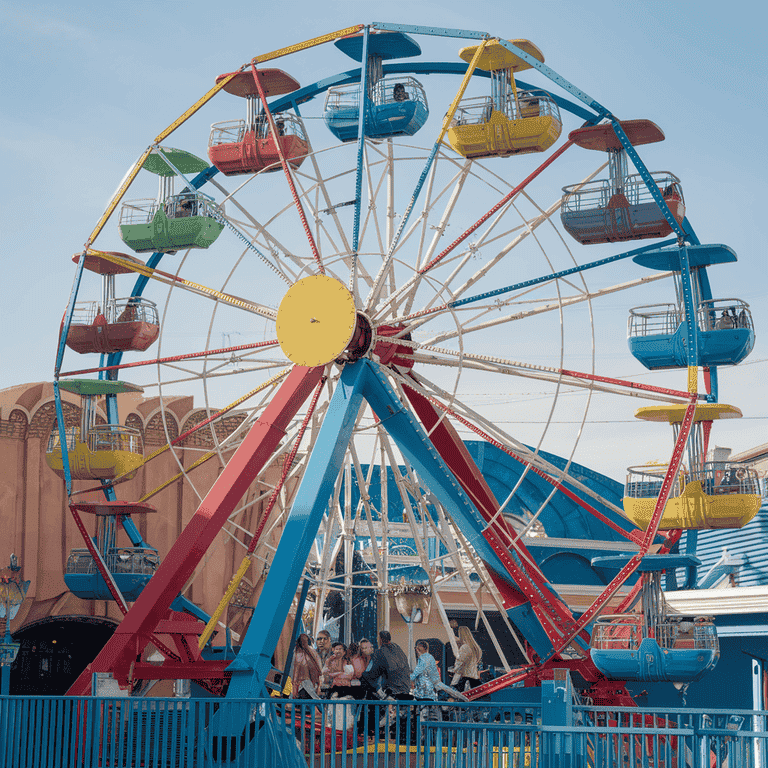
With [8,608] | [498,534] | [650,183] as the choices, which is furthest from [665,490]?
[8,608]

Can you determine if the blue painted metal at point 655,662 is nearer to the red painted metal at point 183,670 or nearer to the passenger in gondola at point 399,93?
the red painted metal at point 183,670

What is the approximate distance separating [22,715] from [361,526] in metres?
15.4

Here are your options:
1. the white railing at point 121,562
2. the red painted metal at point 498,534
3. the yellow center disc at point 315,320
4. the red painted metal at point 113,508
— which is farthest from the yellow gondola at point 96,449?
the red painted metal at point 498,534

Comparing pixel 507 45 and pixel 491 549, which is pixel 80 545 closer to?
pixel 491 549

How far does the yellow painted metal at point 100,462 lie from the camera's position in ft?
62.2

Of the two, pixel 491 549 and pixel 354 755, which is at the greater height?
pixel 491 549

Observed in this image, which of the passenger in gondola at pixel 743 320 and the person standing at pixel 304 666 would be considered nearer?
the person standing at pixel 304 666

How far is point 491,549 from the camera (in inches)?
661

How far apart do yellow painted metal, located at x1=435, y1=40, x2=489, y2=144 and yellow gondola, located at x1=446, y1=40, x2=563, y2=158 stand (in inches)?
4.5

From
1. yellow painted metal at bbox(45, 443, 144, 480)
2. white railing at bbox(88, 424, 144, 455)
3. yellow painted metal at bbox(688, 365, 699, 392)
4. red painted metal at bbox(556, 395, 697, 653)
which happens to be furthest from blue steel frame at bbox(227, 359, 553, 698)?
white railing at bbox(88, 424, 144, 455)

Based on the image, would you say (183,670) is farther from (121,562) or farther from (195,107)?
(195,107)

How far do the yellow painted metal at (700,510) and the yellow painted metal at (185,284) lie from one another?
20.2 ft

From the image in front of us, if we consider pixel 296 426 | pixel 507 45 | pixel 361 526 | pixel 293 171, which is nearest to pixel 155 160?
pixel 293 171

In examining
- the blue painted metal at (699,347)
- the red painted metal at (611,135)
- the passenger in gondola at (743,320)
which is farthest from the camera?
the red painted metal at (611,135)
